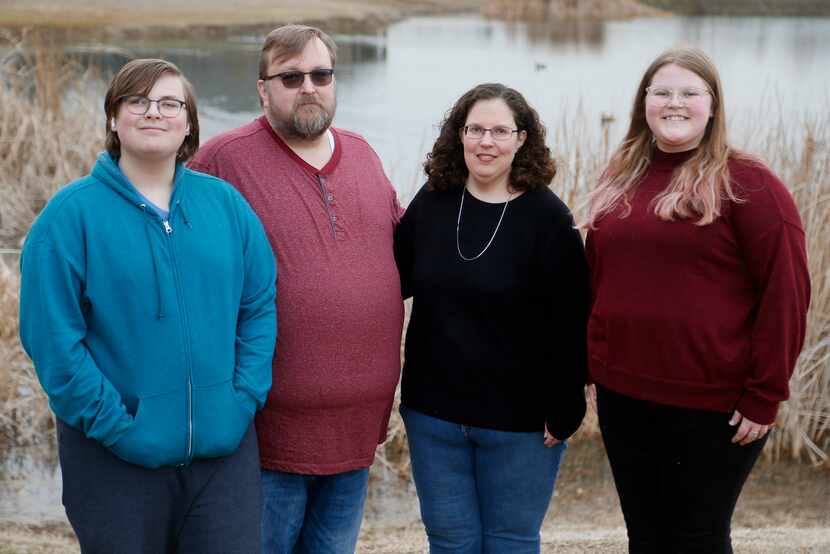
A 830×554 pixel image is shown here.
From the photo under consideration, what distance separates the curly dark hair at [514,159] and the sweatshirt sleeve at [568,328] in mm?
153

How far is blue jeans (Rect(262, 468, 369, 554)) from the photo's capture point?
97.1 inches

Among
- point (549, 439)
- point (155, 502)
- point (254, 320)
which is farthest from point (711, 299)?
→ point (155, 502)

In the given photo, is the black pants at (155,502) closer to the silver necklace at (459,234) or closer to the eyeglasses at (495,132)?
the silver necklace at (459,234)

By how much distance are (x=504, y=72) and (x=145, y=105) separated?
12.7 m

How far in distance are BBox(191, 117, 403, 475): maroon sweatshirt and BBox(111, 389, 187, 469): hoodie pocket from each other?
36 cm

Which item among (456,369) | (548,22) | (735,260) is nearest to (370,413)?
(456,369)

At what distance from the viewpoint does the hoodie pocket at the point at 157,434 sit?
2.00 meters

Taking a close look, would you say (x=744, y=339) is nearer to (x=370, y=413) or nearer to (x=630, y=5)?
(x=370, y=413)

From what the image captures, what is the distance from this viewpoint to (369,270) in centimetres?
246

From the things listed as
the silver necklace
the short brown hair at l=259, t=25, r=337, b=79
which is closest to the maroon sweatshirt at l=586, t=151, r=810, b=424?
the silver necklace

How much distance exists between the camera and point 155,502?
206cm

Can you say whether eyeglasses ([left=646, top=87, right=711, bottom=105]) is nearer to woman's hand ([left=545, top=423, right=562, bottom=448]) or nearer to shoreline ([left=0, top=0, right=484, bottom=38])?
woman's hand ([left=545, top=423, right=562, bottom=448])

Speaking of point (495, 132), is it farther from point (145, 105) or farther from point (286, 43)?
point (145, 105)

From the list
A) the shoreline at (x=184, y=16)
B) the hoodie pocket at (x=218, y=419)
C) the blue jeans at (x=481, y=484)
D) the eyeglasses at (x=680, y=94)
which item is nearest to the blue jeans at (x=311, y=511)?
the blue jeans at (x=481, y=484)
